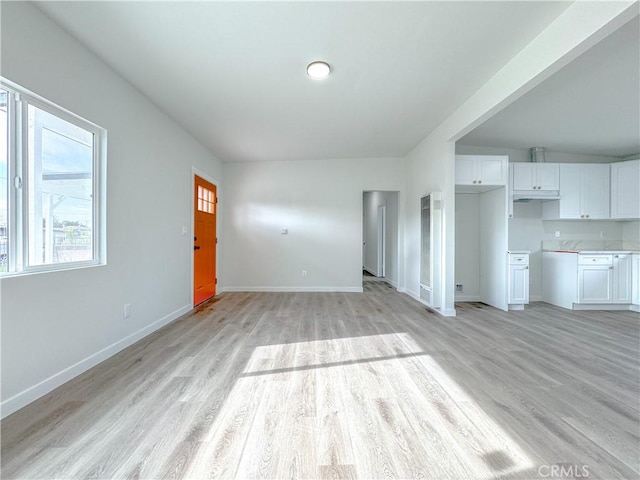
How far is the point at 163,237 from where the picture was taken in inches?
127

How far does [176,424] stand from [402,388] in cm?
143

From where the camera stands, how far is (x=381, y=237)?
745 cm

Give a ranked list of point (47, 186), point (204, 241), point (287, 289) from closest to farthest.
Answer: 1. point (47, 186)
2. point (204, 241)
3. point (287, 289)

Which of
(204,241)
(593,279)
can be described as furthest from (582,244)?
(204,241)

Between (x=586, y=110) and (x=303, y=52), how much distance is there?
3.58 metres

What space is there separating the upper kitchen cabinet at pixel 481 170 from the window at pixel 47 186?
4377 mm

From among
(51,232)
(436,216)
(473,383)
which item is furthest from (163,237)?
(436,216)

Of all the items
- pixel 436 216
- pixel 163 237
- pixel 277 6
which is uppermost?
pixel 277 6

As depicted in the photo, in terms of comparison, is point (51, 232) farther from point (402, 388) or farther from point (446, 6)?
point (446, 6)

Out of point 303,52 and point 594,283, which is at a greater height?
point 303,52

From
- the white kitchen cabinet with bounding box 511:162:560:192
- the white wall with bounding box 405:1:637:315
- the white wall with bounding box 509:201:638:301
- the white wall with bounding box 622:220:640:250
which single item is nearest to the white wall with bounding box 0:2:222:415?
the white wall with bounding box 405:1:637:315

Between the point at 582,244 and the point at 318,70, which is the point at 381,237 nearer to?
the point at 582,244

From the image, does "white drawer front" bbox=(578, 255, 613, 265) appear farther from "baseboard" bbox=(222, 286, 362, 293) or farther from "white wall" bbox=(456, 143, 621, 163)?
"baseboard" bbox=(222, 286, 362, 293)

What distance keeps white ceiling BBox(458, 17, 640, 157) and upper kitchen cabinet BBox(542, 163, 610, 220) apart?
43 centimetres
